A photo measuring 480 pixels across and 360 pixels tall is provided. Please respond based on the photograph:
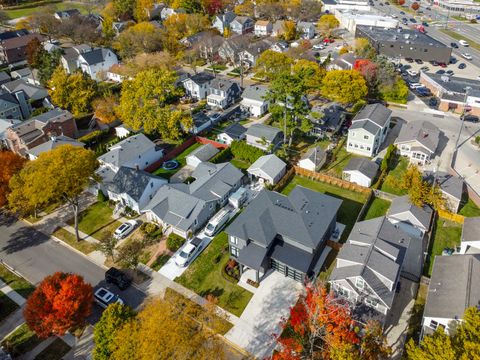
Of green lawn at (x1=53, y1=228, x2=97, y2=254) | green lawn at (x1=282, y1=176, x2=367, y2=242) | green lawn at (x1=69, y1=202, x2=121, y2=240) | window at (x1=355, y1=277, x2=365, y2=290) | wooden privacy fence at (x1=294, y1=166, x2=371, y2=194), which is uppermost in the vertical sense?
window at (x1=355, y1=277, x2=365, y2=290)

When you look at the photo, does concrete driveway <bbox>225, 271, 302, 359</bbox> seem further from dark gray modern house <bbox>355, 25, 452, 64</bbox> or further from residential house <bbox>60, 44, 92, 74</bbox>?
residential house <bbox>60, 44, 92, 74</bbox>

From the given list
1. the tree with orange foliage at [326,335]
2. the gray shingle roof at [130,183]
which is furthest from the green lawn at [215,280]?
the gray shingle roof at [130,183]

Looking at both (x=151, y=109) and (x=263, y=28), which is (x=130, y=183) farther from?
(x=263, y=28)

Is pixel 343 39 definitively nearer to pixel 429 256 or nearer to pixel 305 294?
pixel 429 256

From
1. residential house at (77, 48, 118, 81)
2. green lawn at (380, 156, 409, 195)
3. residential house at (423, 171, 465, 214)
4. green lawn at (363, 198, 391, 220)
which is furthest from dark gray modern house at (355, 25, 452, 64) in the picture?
residential house at (77, 48, 118, 81)

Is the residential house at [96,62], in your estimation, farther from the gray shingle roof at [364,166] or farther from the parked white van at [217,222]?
the gray shingle roof at [364,166]

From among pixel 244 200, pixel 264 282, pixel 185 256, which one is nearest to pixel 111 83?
pixel 244 200
